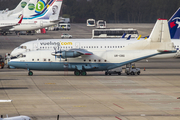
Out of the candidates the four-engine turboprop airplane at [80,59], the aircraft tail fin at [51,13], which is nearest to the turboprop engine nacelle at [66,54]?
the four-engine turboprop airplane at [80,59]

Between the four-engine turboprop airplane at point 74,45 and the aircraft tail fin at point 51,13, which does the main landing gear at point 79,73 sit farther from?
the aircraft tail fin at point 51,13

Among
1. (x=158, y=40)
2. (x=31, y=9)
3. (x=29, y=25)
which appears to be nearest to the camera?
(x=158, y=40)

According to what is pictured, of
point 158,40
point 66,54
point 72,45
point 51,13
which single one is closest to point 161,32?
point 158,40

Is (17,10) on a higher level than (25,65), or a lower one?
higher

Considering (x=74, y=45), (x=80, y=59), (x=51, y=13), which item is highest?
(x=51, y=13)

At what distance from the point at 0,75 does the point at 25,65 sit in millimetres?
3774

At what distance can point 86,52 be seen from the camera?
47969mm

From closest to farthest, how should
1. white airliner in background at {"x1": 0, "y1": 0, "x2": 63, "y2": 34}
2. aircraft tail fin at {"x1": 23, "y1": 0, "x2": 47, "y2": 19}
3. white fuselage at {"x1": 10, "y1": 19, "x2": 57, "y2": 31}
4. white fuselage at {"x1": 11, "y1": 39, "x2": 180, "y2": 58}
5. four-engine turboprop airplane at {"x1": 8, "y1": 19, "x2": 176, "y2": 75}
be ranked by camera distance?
four-engine turboprop airplane at {"x1": 8, "y1": 19, "x2": 176, "y2": 75}
white fuselage at {"x1": 11, "y1": 39, "x2": 180, "y2": 58}
white fuselage at {"x1": 10, "y1": 19, "x2": 57, "y2": 31}
white airliner in background at {"x1": 0, "y1": 0, "x2": 63, "y2": 34}
aircraft tail fin at {"x1": 23, "y1": 0, "x2": 47, "y2": 19}

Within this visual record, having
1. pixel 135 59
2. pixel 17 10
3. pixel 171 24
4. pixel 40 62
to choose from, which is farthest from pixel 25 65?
pixel 17 10

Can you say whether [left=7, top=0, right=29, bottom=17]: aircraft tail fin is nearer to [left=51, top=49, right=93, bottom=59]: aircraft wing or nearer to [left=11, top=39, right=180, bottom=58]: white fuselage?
[left=11, top=39, right=180, bottom=58]: white fuselage

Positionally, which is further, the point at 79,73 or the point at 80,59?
the point at 79,73

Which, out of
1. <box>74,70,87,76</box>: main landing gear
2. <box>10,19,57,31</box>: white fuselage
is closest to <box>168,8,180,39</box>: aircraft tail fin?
<box>74,70,87,76</box>: main landing gear

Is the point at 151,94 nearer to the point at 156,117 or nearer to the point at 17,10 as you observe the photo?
the point at 156,117

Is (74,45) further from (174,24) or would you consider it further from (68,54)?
(174,24)
